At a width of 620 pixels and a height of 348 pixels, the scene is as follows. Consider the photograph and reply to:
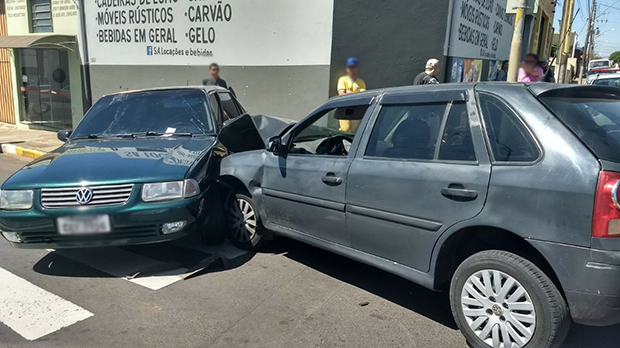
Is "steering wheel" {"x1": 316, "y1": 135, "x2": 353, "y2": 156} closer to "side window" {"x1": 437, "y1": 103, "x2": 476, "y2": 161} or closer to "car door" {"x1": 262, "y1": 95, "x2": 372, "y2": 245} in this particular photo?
"car door" {"x1": 262, "y1": 95, "x2": 372, "y2": 245}

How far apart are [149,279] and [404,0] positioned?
22.5ft

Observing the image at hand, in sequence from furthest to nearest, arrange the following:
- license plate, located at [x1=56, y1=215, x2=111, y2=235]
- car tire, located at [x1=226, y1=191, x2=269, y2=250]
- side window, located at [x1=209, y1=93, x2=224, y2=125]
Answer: side window, located at [x1=209, y1=93, x2=224, y2=125]
car tire, located at [x1=226, y1=191, x2=269, y2=250]
license plate, located at [x1=56, y1=215, x2=111, y2=235]

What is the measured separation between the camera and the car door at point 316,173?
12.5 ft

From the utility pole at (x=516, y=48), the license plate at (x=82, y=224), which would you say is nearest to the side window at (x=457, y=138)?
the license plate at (x=82, y=224)

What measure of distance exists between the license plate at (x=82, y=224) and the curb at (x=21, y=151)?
7.07 m

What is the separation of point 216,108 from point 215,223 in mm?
1670

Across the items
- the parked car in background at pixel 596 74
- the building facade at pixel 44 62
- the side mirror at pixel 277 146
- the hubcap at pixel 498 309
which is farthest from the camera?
the parked car in background at pixel 596 74

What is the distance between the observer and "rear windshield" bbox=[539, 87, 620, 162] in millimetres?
2658

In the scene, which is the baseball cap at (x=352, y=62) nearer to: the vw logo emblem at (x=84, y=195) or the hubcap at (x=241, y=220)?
the hubcap at (x=241, y=220)

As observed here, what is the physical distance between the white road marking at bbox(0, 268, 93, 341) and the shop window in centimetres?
1169

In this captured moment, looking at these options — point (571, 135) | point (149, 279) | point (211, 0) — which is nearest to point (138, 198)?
point (149, 279)

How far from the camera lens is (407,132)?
349 centimetres

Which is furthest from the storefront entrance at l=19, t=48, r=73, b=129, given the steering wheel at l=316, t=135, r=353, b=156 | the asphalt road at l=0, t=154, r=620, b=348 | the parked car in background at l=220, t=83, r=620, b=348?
the parked car in background at l=220, t=83, r=620, b=348

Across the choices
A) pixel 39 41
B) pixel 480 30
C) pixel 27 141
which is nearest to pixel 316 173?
pixel 480 30
